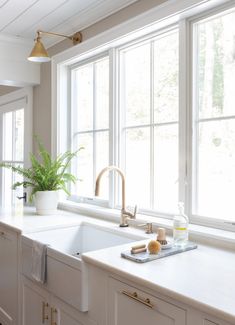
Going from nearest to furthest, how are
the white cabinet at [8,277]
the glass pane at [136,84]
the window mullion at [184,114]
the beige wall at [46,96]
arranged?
1. the window mullion at [184,114]
2. the white cabinet at [8,277]
3. the glass pane at [136,84]
4. the beige wall at [46,96]

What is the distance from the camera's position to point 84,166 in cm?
305

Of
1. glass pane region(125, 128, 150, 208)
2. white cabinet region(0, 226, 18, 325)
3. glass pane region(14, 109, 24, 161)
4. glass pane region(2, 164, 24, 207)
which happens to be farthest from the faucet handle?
glass pane region(2, 164, 24, 207)

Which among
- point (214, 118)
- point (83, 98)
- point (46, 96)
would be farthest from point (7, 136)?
point (214, 118)

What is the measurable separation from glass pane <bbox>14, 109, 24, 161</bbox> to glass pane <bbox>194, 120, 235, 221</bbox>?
2.48m

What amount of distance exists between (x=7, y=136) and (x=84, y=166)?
1778 mm

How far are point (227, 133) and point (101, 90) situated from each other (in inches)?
50.2

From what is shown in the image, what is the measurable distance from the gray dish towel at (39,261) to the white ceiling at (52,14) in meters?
1.69

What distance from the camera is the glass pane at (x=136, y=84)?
243 centimetres

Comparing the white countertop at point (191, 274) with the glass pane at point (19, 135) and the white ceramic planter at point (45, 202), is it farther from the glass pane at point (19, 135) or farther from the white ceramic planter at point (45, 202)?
the glass pane at point (19, 135)

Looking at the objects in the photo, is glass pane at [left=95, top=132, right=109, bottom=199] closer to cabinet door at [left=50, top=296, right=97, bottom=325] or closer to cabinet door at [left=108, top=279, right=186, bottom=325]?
cabinet door at [left=50, top=296, right=97, bottom=325]

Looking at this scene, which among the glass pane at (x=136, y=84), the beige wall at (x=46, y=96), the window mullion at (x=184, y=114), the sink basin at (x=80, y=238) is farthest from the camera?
the beige wall at (x=46, y=96)

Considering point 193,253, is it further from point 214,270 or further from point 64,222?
point 64,222

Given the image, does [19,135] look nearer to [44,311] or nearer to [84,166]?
[84,166]

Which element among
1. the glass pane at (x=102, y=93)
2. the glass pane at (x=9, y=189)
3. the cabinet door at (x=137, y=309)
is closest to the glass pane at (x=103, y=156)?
the glass pane at (x=102, y=93)
